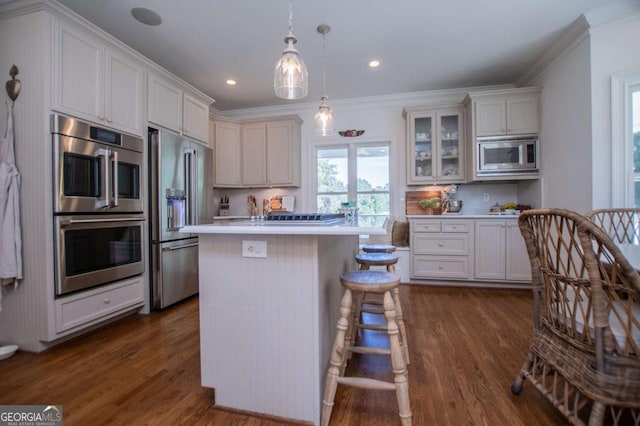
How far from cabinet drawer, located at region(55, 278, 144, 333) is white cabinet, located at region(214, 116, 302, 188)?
217 centimetres

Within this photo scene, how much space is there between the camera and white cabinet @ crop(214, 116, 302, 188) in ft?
14.5

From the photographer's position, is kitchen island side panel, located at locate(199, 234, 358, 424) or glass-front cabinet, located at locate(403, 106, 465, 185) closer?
kitchen island side panel, located at locate(199, 234, 358, 424)

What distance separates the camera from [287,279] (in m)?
1.38

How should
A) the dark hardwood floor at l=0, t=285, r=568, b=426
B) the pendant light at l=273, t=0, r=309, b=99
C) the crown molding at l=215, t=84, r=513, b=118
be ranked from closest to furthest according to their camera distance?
the dark hardwood floor at l=0, t=285, r=568, b=426 → the pendant light at l=273, t=0, r=309, b=99 → the crown molding at l=215, t=84, r=513, b=118

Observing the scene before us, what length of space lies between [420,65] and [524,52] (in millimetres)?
1094

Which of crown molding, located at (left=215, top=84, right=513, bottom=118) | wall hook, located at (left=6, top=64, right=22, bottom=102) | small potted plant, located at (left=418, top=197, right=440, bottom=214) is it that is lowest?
small potted plant, located at (left=418, top=197, right=440, bottom=214)

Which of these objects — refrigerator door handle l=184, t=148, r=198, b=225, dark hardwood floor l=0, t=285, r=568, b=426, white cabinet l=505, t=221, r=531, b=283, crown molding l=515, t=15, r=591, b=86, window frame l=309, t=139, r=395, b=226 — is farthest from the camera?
window frame l=309, t=139, r=395, b=226

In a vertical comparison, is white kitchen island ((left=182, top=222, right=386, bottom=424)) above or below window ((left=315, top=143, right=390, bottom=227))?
below

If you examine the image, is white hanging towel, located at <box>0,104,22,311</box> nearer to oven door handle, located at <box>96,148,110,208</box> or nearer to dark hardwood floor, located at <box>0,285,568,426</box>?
oven door handle, located at <box>96,148,110,208</box>

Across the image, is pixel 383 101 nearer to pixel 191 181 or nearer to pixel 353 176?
pixel 353 176

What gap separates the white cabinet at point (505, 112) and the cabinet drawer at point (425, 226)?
124cm

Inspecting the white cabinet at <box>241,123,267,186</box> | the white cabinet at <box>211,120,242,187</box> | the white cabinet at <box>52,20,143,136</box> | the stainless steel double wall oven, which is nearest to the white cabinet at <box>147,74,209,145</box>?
the white cabinet at <box>52,20,143,136</box>

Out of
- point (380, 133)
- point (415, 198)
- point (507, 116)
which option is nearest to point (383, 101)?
point (380, 133)

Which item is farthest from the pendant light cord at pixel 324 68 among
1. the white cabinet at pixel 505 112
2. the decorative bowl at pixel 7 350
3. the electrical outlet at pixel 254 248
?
the decorative bowl at pixel 7 350
